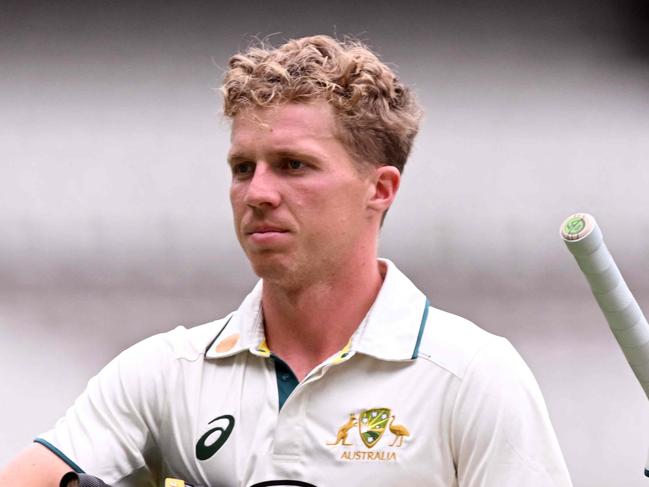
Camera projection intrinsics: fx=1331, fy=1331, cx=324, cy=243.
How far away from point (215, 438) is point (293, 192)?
0.30 meters

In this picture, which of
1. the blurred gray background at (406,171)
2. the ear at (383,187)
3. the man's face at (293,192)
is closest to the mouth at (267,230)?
the man's face at (293,192)

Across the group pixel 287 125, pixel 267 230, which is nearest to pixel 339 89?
pixel 287 125

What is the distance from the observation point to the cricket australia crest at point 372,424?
4.77 feet

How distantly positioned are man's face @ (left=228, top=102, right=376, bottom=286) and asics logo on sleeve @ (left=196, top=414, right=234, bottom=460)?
0.58 feet

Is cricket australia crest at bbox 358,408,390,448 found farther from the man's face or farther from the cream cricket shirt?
the man's face

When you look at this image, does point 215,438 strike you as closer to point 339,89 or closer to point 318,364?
point 318,364

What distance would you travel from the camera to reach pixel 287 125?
4.83ft

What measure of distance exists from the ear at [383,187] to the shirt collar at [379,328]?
0.29 feet

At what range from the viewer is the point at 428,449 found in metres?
1.44

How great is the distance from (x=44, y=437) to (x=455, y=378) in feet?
1.60

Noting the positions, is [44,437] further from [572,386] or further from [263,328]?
[572,386]

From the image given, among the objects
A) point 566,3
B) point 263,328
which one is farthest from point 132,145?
point 263,328

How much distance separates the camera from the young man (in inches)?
56.6

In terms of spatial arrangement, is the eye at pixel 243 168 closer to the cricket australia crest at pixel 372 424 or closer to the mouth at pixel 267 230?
the mouth at pixel 267 230
